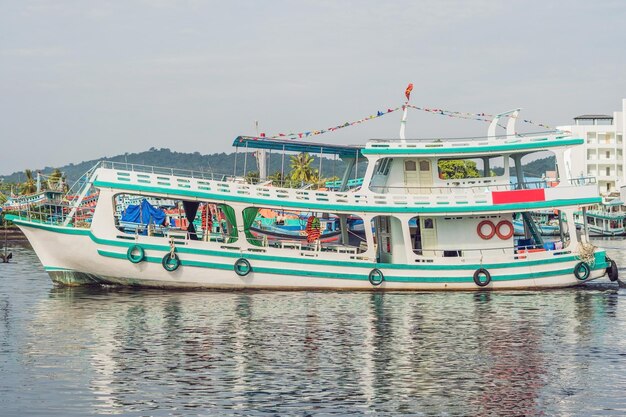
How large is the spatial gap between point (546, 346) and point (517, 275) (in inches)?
462

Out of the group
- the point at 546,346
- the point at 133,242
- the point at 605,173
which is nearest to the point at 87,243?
the point at 133,242

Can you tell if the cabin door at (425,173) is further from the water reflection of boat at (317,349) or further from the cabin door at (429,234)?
the water reflection of boat at (317,349)

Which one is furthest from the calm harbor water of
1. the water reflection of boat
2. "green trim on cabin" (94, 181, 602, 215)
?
"green trim on cabin" (94, 181, 602, 215)

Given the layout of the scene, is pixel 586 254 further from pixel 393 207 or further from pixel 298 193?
pixel 298 193

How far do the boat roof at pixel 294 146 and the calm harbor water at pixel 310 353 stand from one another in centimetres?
652

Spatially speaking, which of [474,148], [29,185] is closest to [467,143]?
[474,148]

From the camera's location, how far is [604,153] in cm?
12644

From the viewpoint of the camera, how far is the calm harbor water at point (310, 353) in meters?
18.2

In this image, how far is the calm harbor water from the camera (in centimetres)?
1816

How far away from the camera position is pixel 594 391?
1925 cm

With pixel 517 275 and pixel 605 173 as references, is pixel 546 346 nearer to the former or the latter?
pixel 517 275

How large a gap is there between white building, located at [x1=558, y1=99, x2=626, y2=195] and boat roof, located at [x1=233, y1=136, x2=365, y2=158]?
9294cm

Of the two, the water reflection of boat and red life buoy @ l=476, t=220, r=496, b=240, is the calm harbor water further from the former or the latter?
red life buoy @ l=476, t=220, r=496, b=240

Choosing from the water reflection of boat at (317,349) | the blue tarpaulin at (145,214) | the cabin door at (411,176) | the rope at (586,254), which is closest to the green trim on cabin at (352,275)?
the rope at (586,254)
